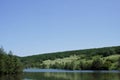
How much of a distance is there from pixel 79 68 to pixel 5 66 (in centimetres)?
8405

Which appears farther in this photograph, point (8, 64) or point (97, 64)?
point (97, 64)

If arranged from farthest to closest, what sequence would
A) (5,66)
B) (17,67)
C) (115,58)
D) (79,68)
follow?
(79,68), (115,58), (17,67), (5,66)

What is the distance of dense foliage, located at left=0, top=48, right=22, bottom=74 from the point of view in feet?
400

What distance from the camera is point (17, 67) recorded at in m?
132

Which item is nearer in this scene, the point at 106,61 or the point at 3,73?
the point at 3,73

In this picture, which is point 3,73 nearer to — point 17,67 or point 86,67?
point 17,67

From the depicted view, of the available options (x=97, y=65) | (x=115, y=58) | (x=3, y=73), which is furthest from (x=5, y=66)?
(x=115, y=58)

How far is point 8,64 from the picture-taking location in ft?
408

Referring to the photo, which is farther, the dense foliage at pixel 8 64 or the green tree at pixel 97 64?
the green tree at pixel 97 64

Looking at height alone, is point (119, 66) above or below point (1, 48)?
below

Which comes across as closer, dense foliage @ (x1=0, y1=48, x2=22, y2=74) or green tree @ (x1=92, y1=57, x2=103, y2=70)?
dense foliage @ (x1=0, y1=48, x2=22, y2=74)

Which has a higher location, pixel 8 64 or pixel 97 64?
pixel 8 64

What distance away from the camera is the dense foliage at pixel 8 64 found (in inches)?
4801

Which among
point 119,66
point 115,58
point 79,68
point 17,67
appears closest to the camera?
point 17,67
